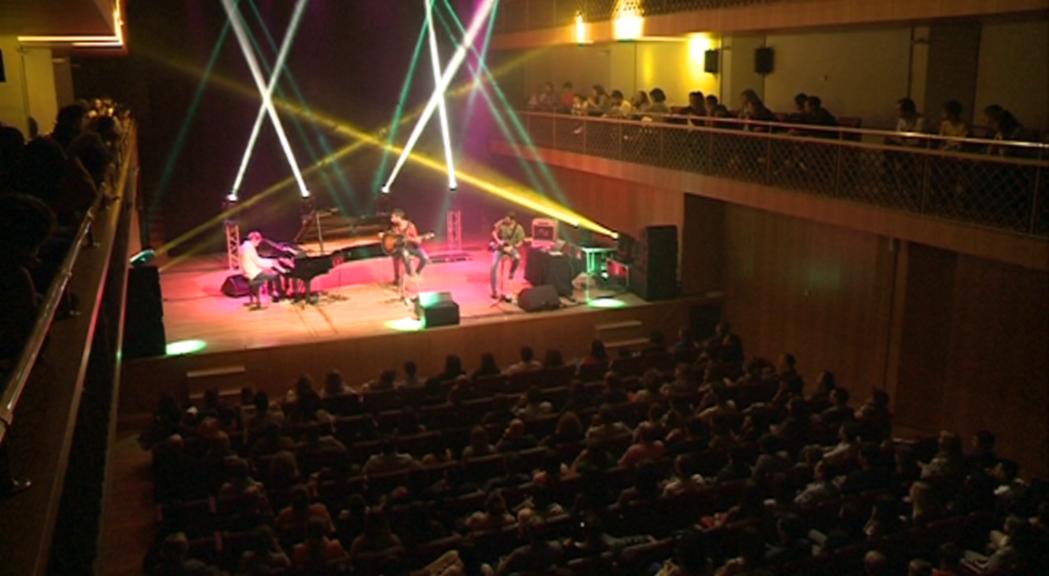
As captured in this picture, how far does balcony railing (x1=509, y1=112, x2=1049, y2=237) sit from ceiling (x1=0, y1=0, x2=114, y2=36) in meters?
8.01

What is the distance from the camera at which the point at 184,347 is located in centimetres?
1353

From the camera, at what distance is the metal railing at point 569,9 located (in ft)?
48.3

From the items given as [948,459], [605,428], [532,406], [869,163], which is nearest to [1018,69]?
[869,163]

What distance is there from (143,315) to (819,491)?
9.42 meters

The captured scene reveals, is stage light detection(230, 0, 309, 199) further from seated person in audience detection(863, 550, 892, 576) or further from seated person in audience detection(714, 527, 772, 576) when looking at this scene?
seated person in audience detection(863, 550, 892, 576)

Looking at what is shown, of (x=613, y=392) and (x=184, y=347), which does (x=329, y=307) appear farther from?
(x=613, y=392)

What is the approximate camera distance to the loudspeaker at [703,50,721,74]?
17297 mm

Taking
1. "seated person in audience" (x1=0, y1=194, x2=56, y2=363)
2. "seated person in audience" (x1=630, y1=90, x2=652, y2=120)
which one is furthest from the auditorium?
"seated person in audience" (x1=630, y1=90, x2=652, y2=120)

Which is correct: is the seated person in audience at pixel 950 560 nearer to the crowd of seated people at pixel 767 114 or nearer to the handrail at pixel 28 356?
the crowd of seated people at pixel 767 114

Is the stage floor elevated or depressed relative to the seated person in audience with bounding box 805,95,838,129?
depressed

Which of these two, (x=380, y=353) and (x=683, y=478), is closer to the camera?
(x=683, y=478)

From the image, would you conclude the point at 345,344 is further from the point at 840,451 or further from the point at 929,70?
the point at 929,70

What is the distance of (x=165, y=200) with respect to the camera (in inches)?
782

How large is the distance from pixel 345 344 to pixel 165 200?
831 cm
